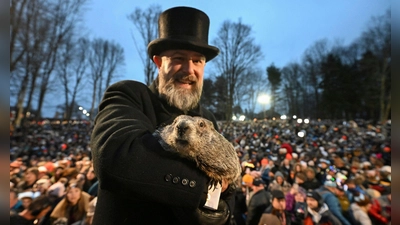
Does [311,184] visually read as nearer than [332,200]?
No

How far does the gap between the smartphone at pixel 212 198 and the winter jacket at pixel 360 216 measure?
5227 mm

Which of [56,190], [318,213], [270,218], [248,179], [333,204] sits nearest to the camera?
[270,218]

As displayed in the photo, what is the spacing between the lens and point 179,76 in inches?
68.6

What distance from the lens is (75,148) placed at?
12.5 metres

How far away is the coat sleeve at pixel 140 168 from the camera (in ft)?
3.72

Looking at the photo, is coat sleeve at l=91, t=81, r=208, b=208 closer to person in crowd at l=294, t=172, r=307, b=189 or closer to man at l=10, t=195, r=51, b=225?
man at l=10, t=195, r=51, b=225

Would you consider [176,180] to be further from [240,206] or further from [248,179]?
[248,179]

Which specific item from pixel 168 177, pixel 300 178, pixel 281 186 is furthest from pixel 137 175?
pixel 300 178

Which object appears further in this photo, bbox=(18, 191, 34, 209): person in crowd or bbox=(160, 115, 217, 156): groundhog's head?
bbox=(18, 191, 34, 209): person in crowd

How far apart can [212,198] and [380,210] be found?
5623 mm

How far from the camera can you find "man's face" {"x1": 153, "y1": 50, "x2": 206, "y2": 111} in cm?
174

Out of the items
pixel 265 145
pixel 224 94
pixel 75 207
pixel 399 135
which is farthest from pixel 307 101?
pixel 399 135

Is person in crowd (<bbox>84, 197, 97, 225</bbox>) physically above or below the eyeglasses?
below

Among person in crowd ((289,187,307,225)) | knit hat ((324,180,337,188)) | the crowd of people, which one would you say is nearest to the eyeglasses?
the crowd of people
